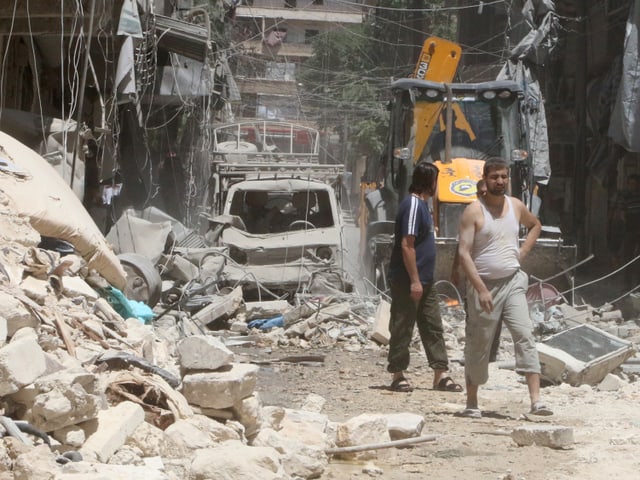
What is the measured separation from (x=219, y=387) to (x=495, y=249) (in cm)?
230

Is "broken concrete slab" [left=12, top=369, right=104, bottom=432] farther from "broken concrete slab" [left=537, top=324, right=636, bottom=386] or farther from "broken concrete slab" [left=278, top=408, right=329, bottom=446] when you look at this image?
"broken concrete slab" [left=537, top=324, right=636, bottom=386]

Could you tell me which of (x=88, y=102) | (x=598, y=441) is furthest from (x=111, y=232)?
(x=598, y=441)

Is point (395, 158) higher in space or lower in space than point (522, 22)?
lower

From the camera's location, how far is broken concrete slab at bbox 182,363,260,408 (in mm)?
5656

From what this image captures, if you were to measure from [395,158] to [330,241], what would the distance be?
4.66 feet

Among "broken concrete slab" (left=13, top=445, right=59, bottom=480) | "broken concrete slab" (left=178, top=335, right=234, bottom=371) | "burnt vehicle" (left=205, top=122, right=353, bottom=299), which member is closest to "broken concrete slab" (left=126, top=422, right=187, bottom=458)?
"broken concrete slab" (left=178, top=335, right=234, bottom=371)

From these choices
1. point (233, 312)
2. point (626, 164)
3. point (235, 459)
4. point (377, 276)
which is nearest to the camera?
point (235, 459)

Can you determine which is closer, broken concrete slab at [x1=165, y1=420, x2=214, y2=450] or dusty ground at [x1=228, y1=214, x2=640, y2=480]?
broken concrete slab at [x1=165, y1=420, x2=214, y2=450]

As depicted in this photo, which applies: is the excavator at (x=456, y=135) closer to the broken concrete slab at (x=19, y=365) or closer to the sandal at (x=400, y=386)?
the sandal at (x=400, y=386)

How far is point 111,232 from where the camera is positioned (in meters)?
14.1

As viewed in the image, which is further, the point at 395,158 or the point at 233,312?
the point at 395,158

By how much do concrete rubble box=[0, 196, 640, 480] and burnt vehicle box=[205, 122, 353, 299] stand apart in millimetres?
5015

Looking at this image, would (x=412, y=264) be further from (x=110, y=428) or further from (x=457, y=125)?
(x=457, y=125)

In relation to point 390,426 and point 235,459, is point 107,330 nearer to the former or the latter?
point 390,426
